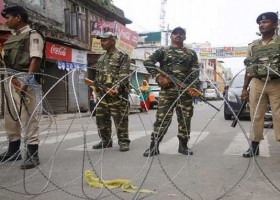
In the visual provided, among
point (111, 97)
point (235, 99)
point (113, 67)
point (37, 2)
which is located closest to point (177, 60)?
point (113, 67)

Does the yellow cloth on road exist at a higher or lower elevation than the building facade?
lower

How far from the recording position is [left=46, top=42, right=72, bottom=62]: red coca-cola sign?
1645 cm

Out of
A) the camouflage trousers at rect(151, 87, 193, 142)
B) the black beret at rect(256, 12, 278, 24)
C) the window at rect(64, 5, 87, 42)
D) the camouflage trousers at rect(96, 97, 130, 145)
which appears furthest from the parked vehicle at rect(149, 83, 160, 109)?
the black beret at rect(256, 12, 278, 24)

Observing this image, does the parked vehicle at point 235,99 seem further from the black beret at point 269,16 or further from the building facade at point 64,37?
the black beret at point 269,16

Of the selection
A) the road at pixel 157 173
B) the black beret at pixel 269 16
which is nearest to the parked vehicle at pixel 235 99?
the road at pixel 157 173

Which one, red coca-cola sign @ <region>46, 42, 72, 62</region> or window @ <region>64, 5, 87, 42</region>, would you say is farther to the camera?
window @ <region>64, 5, 87, 42</region>

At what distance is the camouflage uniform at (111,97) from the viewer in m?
5.81

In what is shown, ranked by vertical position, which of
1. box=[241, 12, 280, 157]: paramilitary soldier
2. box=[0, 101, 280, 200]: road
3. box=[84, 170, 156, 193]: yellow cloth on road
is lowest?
box=[0, 101, 280, 200]: road

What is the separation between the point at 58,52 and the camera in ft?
56.5

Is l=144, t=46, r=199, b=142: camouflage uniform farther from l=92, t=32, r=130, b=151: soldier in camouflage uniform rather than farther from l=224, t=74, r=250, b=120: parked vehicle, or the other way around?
l=224, t=74, r=250, b=120: parked vehicle

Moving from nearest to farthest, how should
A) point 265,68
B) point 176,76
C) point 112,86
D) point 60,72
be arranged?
1. point 265,68
2. point 176,76
3. point 112,86
4. point 60,72

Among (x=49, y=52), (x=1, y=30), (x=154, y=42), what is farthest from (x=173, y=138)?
(x=154, y=42)

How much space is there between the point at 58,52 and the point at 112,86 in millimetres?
12050

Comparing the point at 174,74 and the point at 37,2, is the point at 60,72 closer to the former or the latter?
the point at 37,2
